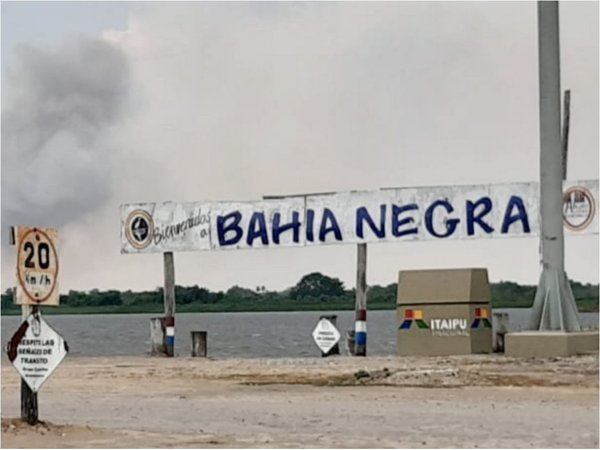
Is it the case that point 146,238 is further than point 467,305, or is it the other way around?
point 146,238

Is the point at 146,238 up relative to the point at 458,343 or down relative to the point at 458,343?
up

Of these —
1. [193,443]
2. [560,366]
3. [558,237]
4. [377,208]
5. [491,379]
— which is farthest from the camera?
[377,208]

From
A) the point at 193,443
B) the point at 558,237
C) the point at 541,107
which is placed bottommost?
the point at 193,443

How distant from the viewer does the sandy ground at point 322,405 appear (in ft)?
47.9

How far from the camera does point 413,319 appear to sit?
96.1 feet

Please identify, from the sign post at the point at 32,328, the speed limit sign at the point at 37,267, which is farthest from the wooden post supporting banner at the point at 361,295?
the sign post at the point at 32,328

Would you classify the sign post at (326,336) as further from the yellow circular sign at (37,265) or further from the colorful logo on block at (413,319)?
the yellow circular sign at (37,265)

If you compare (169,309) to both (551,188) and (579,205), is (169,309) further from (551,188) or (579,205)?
(551,188)

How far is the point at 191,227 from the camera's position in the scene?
3256 cm

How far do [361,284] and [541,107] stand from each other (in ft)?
19.1

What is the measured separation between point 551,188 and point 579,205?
3.44 m

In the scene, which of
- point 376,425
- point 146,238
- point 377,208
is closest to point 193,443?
point 376,425

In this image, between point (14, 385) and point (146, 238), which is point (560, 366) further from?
point (146, 238)

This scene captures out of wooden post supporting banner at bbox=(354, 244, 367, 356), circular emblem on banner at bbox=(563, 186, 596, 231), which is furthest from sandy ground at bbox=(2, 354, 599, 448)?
circular emblem on banner at bbox=(563, 186, 596, 231)
